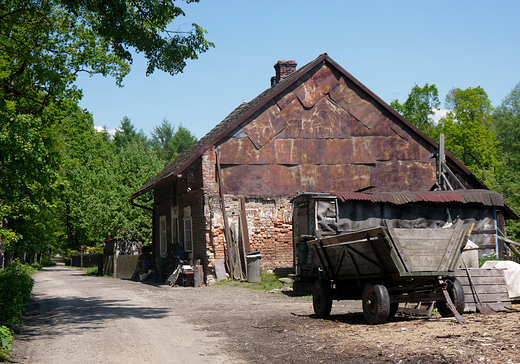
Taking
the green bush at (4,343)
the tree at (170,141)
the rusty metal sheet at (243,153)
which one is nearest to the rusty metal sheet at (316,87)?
the rusty metal sheet at (243,153)

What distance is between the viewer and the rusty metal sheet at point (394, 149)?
846 inches

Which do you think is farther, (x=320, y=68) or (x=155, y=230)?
(x=155, y=230)

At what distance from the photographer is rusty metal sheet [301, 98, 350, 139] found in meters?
20.9

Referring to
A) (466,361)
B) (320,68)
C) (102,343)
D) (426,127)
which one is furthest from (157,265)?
(426,127)

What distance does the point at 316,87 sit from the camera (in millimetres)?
21188

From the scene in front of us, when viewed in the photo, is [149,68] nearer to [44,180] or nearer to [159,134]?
[44,180]

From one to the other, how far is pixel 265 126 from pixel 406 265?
12.8 metres

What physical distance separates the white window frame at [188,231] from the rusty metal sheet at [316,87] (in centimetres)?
644

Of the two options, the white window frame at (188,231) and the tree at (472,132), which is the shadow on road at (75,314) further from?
the tree at (472,132)

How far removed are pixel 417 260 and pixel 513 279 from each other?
3454 millimetres

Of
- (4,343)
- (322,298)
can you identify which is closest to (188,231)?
(322,298)

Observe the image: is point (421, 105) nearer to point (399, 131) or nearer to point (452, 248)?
point (399, 131)

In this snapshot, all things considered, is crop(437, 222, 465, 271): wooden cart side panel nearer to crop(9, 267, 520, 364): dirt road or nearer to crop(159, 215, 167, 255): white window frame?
crop(9, 267, 520, 364): dirt road

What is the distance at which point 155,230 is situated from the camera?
93.5ft
